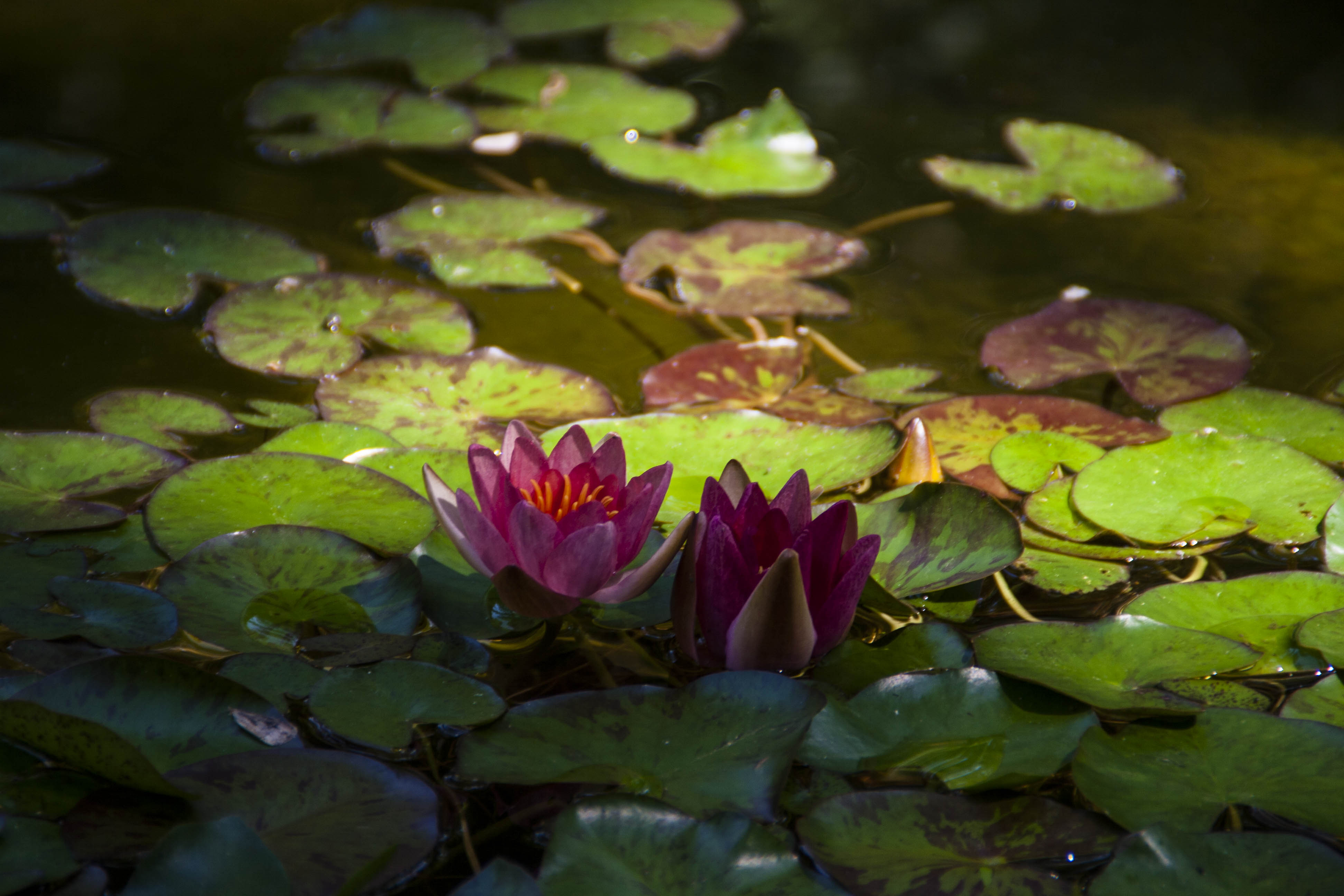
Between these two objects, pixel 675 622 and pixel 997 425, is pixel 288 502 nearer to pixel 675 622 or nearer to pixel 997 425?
pixel 675 622

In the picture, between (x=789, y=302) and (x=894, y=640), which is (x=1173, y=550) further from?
(x=789, y=302)

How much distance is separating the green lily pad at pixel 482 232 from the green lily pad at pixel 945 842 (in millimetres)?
1293

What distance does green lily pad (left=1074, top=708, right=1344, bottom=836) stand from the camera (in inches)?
34.8

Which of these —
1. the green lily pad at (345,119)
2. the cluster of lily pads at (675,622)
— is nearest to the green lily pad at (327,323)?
the cluster of lily pads at (675,622)

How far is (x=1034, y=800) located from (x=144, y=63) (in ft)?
9.30

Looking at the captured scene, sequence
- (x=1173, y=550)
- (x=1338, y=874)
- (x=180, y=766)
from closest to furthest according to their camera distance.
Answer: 1. (x=1338, y=874)
2. (x=180, y=766)
3. (x=1173, y=550)

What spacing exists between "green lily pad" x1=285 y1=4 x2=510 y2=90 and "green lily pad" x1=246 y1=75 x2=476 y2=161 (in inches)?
7.1

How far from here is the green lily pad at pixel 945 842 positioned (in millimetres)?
818

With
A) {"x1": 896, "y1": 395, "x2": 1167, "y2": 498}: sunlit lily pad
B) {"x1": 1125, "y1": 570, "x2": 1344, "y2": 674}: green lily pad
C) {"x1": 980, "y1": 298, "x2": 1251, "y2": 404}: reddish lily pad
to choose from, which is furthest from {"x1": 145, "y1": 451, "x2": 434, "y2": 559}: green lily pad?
{"x1": 980, "y1": 298, "x2": 1251, "y2": 404}: reddish lily pad

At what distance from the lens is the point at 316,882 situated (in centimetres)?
80

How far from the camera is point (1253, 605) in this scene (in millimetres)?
1130

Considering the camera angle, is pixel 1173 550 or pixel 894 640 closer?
pixel 894 640

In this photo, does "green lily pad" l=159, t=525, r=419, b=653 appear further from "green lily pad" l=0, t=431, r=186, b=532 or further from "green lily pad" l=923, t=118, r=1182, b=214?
"green lily pad" l=923, t=118, r=1182, b=214

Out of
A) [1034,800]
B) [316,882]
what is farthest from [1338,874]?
[316,882]
